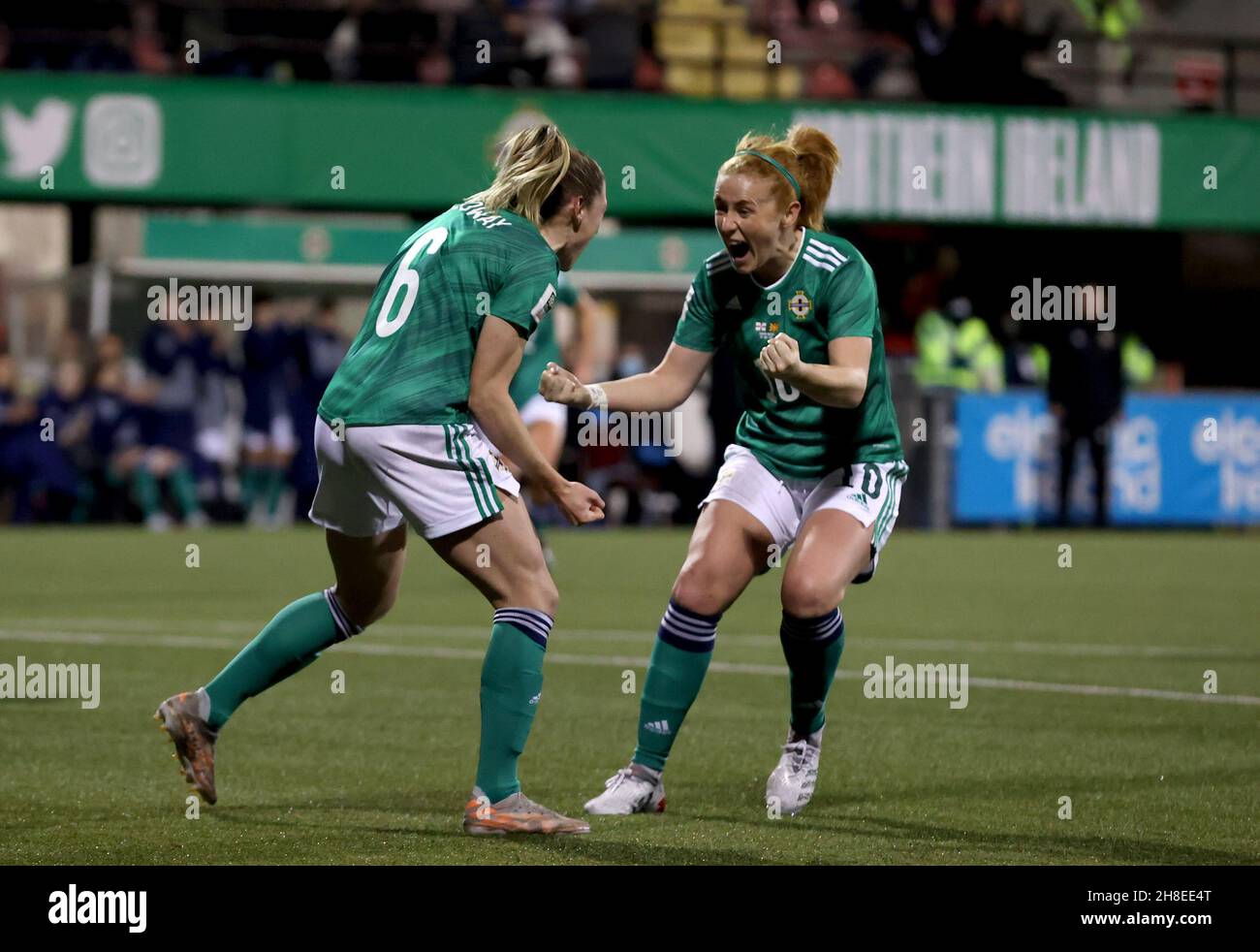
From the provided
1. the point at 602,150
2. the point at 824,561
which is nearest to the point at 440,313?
the point at 824,561

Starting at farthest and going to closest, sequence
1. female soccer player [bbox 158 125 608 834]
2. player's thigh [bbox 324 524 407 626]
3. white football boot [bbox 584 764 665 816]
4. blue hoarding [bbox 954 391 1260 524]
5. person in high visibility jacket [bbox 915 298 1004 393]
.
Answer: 1. person in high visibility jacket [bbox 915 298 1004 393]
2. blue hoarding [bbox 954 391 1260 524]
3. white football boot [bbox 584 764 665 816]
4. player's thigh [bbox 324 524 407 626]
5. female soccer player [bbox 158 125 608 834]

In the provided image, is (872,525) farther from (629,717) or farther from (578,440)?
(578,440)

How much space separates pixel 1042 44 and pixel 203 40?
9.60 metres

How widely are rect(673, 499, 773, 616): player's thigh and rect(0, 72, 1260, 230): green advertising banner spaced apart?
50.4 ft

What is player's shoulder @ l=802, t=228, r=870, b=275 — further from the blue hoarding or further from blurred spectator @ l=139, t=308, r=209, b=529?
the blue hoarding

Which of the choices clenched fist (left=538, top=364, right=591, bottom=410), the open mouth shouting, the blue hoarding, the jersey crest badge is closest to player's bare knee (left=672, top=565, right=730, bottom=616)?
clenched fist (left=538, top=364, right=591, bottom=410)

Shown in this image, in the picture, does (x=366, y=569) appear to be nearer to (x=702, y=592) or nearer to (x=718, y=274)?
(x=702, y=592)

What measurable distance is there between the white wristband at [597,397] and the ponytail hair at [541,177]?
0.57 meters

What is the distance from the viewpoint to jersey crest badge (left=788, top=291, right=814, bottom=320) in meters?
6.48

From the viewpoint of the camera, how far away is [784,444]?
262 inches

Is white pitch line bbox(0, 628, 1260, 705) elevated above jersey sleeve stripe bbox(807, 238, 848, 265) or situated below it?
below

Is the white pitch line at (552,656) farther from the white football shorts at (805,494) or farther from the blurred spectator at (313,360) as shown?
the blurred spectator at (313,360)

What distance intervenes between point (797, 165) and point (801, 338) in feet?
1.72
